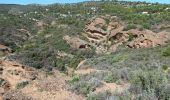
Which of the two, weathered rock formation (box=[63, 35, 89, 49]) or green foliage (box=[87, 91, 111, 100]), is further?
weathered rock formation (box=[63, 35, 89, 49])

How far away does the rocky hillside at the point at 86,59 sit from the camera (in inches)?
503

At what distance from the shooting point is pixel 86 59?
109 feet

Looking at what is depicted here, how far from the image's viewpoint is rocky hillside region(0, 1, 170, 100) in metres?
12.8

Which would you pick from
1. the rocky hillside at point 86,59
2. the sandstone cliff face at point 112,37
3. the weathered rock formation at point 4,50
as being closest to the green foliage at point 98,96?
the rocky hillside at point 86,59

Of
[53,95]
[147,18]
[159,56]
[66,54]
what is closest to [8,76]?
[53,95]

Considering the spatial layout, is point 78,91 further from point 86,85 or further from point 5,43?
point 5,43

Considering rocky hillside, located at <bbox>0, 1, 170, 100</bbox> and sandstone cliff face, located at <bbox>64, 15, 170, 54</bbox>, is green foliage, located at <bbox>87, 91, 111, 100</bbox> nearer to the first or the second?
rocky hillside, located at <bbox>0, 1, 170, 100</bbox>

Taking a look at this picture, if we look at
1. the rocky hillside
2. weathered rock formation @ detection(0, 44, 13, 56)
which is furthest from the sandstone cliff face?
weathered rock formation @ detection(0, 44, 13, 56)

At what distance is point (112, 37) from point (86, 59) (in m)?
10.7

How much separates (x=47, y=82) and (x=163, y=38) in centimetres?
2397

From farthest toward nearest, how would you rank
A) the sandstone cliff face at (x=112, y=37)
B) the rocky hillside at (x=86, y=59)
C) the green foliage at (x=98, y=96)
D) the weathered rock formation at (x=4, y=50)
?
the weathered rock formation at (x=4, y=50) → the sandstone cliff face at (x=112, y=37) → the rocky hillside at (x=86, y=59) → the green foliage at (x=98, y=96)

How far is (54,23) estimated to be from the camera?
60219mm

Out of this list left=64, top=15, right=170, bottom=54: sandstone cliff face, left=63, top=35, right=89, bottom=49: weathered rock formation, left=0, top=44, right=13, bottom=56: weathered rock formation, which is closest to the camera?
left=64, top=15, right=170, bottom=54: sandstone cliff face

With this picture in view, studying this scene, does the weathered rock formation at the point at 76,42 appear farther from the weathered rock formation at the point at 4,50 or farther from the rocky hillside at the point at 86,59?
the weathered rock formation at the point at 4,50
